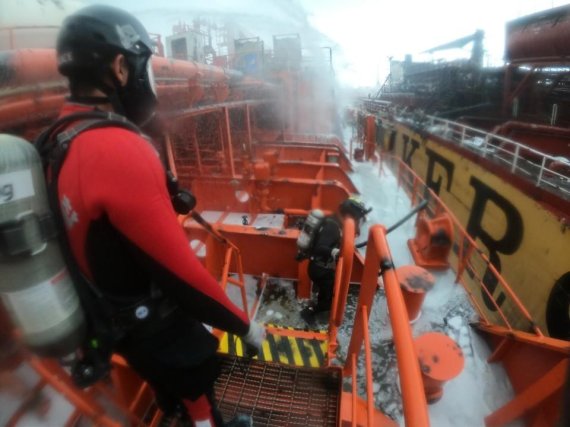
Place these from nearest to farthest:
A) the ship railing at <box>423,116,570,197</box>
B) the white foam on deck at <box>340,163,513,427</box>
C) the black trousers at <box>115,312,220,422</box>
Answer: the black trousers at <box>115,312,220,422</box>, the white foam on deck at <box>340,163,513,427</box>, the ship railing at <box>423,116,570,197</box>

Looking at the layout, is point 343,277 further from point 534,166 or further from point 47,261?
point 534,166

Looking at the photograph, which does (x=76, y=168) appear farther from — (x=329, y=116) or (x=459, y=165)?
(x=329, y=116)

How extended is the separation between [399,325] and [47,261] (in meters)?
1.37

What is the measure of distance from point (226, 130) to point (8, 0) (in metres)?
4.80

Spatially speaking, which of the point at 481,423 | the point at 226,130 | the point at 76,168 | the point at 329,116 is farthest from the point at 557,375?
the point at 329,116

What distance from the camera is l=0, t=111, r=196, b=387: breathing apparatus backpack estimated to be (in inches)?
→ 38.1

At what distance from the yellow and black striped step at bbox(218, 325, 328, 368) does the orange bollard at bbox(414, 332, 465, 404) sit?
94cm

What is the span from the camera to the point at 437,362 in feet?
9.16

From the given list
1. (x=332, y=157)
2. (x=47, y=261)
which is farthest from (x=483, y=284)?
(x=332, y=157)

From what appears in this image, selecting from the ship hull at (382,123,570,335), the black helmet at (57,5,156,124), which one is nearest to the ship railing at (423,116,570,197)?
the ship hull at (382,123,570,335)

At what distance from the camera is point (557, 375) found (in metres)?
2.31

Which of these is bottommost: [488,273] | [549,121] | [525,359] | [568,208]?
[488,273]

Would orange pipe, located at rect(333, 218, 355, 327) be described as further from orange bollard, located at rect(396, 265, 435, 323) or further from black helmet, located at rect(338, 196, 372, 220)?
black helmet, located at rect(338, 196, 372, 220)

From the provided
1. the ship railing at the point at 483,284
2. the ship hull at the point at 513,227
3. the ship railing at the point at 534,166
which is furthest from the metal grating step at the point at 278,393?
the ship railing at the point at 534,166
